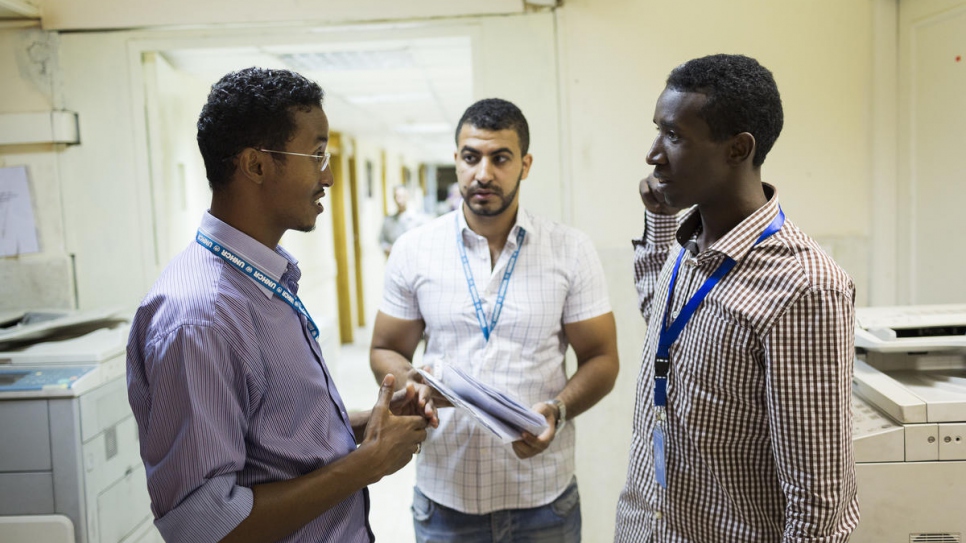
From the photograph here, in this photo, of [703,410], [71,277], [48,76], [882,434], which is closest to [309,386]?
[703,410]

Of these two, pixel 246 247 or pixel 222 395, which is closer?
pixel 222 395

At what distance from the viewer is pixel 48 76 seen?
109 inches

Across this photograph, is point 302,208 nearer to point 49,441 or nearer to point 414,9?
point 49,441

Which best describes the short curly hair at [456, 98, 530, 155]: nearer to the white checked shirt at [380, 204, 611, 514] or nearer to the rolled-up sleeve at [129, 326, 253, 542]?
the white checked shirt at [380, 204, 611, 514]

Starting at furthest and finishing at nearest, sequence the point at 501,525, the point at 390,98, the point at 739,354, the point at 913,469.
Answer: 1. the point at 390,98
2. the point at 501,525
3. the point at 913,469
4. the point at 739,354

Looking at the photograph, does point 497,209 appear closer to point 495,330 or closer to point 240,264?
point 495,330

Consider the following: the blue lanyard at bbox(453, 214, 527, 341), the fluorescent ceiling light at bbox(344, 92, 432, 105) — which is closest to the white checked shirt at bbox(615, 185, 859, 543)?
the blue lanyard at bbox(453, 214, 527, 341)

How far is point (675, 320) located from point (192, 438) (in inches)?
32.9

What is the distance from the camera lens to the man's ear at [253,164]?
3.67 feet

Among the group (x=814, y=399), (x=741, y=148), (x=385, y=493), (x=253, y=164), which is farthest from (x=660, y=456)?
(x=385, y=493)

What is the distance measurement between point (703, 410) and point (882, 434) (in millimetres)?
765

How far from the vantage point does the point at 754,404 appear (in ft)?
3.67

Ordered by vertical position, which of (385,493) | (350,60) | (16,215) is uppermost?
(350,60)

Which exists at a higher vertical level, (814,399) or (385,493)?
(814,399)
